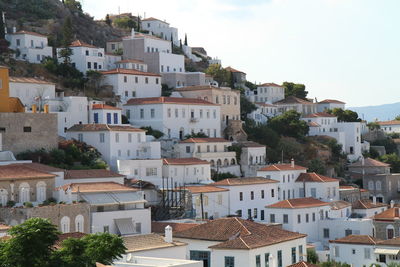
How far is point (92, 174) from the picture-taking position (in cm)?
5244

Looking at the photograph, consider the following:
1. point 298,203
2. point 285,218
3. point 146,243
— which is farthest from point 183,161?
point 146,243

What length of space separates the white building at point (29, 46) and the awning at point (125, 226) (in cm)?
3498

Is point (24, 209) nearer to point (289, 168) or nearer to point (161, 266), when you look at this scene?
point (161, 266)

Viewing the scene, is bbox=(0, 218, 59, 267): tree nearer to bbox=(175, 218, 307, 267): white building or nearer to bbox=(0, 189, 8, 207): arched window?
bbox=(175, 218, 307, 267): white building

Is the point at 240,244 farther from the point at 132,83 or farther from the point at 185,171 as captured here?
the point at 132,83

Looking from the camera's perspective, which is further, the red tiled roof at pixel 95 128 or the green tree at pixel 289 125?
the green tree at pixel 289 125

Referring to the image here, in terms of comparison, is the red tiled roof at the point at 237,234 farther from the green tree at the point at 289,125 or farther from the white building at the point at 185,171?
the green tree at the point at 289,125

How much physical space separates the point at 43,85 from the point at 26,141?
11310 mm

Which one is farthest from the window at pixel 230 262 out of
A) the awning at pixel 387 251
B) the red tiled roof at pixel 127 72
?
the red tiled roof at pixel 127 72

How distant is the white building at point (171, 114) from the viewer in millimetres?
72688

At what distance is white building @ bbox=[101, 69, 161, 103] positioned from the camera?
7612 centimetres

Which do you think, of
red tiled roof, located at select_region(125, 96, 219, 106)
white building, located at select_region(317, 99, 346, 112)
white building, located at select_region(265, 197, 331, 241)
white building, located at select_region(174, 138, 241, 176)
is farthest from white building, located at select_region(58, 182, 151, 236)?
white building, located at select_region(317, 99, 346, 112)

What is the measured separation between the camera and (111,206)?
46812 millimetres

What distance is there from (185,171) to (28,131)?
46.0 ft
